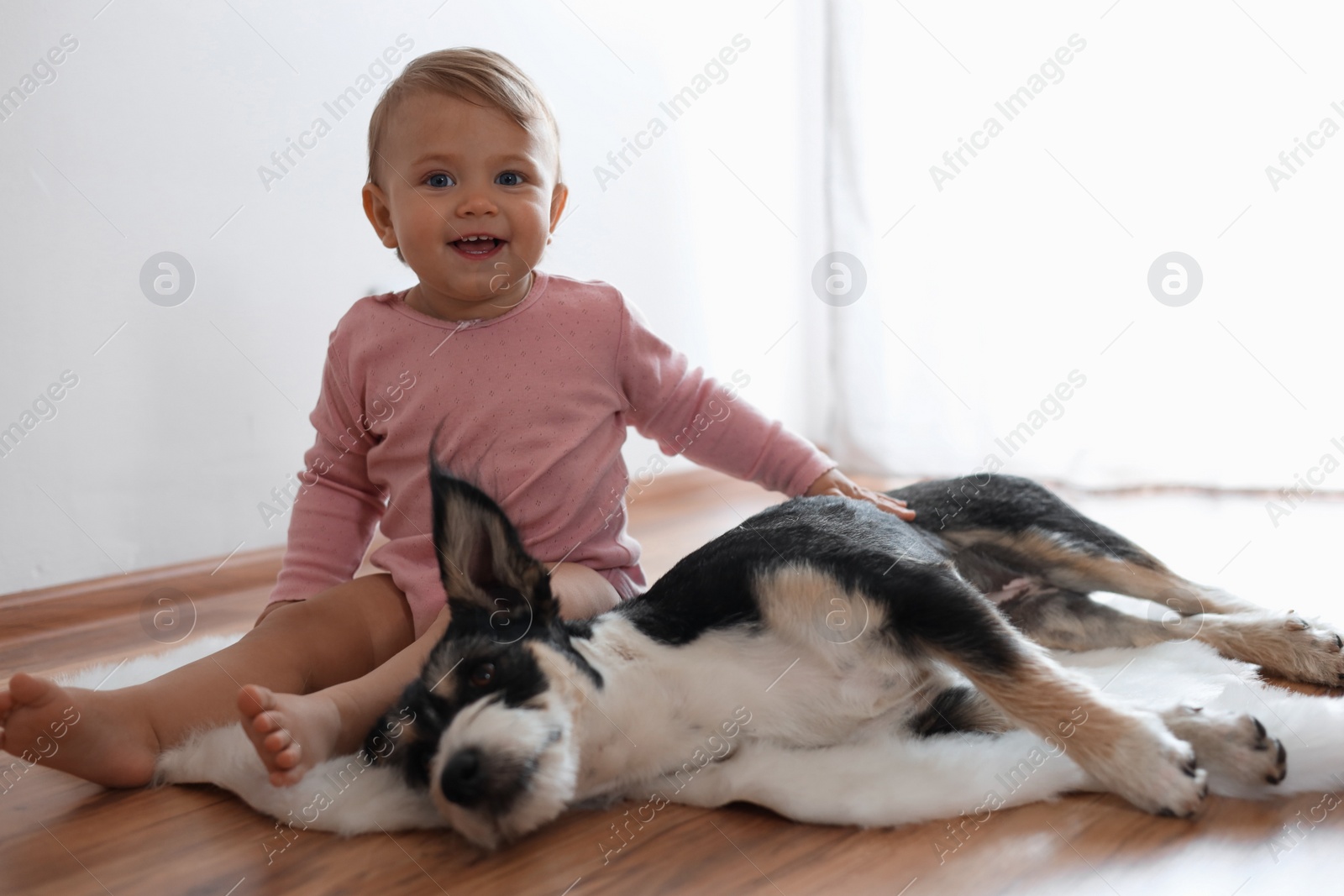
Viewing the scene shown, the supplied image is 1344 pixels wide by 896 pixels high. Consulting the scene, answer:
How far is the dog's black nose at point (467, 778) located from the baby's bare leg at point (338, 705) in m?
0.25

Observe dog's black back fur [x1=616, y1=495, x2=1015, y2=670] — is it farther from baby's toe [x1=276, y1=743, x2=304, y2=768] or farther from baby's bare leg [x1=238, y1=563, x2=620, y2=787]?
baby's toe [x1=276, y1=743, x2=304, y2=768]

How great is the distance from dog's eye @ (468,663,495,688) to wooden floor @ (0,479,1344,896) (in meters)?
0.21

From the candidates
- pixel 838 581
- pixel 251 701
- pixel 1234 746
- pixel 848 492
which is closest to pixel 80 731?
pixel 251 701

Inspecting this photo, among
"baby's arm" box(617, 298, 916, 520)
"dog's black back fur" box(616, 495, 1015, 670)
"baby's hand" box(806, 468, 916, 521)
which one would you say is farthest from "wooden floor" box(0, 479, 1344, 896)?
"baby's arm" box(617, 298, 916, 520)

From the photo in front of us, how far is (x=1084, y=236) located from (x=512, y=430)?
81.9 inches

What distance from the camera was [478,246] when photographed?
6.05ft

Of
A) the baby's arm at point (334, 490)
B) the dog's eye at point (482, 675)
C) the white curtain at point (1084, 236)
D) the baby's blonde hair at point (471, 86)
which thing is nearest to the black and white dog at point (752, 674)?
the dog's eye at point (482, 675)

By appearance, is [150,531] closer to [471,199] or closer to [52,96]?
[52,96]

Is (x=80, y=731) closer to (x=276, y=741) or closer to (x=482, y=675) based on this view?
(x=276, y=741)

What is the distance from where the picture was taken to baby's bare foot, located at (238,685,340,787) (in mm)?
1289

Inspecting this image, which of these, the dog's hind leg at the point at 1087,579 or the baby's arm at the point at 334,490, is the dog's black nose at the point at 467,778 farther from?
the dog's hind leg at the point at 1087,579

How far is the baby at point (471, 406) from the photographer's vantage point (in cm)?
177

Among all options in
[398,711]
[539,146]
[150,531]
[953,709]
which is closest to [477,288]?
[539,146]

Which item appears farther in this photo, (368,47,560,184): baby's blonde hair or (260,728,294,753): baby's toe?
(368,47,560,184): baby's blonde hair
